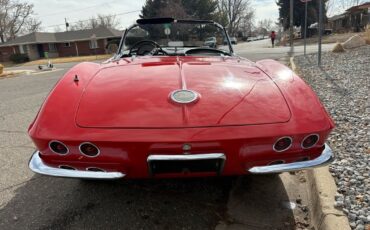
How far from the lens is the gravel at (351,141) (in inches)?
94.1

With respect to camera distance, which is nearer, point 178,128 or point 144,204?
point 178,128

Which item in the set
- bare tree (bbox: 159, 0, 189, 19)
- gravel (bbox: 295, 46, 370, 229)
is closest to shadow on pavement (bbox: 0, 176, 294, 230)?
gravel (bbox: 295, 46, 370, 229)

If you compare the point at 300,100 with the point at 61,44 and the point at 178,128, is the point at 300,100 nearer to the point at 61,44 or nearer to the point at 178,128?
the point at 178,128

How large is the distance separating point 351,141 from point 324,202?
145 cm

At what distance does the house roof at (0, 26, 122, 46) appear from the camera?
4866 centimetres

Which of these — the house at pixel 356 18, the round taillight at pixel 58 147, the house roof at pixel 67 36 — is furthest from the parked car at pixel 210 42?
the house roof at pixel 67 36

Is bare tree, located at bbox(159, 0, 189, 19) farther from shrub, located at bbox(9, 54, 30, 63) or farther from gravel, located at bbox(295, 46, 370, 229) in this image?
gravel, located at bbox(295, 46, 370, 229)

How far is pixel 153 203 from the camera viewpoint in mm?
2793

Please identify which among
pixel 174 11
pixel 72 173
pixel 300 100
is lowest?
pixel 72 173

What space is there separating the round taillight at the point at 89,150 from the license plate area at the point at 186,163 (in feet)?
1.13

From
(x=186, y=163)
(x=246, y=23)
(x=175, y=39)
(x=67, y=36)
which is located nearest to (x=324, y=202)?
(x=186, y=163)

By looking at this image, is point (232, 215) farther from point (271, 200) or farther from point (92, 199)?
point (92, 199)

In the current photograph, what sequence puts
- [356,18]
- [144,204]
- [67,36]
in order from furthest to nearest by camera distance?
[67,36]
[356,18]
[144,204]

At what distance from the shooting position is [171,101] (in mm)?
2275
